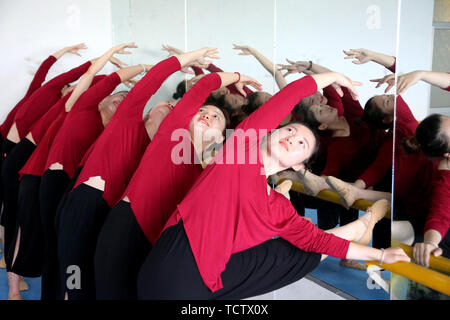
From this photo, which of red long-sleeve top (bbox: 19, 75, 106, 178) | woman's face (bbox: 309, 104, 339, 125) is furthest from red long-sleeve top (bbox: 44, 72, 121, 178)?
woman's face (bbox: 309, 104, 339, 125)

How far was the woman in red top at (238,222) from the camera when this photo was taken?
57.1 inches

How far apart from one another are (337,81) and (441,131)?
0.45 meters

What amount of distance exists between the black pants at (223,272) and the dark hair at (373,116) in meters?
0.55

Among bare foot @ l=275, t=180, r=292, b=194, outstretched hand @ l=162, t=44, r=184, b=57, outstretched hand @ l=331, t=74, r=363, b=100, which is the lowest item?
bare foot @ l=275, t=180, r=292, b=194

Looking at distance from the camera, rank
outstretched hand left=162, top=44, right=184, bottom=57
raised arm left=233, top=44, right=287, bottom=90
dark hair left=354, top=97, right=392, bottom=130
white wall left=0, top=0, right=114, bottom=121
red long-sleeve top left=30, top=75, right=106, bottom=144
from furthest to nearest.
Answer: white wall left=0, top=0, right=114, bottom=121 < outstretched hand left=162, top=44, right=184, bottom=57 < red long-sleeve top left=30, top=75, right=106, bottom=144 < raised arm left=233, top=44, right=287, bottom=90 < dark hair left=354, top=97, right=392, bottom=130

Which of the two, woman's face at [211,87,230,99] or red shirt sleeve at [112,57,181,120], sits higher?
red shirt sleeve at [112,57,181,120]

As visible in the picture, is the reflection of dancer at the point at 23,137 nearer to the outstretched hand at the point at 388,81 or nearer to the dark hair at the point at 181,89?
the dark hair at the point at 181,89

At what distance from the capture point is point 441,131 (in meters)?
1.39

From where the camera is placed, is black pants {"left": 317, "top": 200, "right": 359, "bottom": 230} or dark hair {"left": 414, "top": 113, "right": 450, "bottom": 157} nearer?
dark hair {"left": 414, "top": 113, "right": 450, "bottom": 157}

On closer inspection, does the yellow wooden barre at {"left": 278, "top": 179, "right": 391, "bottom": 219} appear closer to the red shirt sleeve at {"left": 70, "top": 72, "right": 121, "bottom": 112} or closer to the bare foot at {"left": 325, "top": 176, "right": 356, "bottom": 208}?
the bare foot at {"left": 325, "top": 176, "right": 356, "bottom": 208}

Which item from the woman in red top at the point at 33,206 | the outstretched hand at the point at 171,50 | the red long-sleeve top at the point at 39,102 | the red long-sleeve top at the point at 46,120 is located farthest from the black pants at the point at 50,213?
the outstretched hand at the point at 171,50

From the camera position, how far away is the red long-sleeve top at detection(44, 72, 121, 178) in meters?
2.43

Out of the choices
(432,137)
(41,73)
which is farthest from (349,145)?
(41,73)

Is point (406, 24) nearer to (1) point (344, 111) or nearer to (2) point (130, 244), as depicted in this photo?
(1) point (344, 111)
